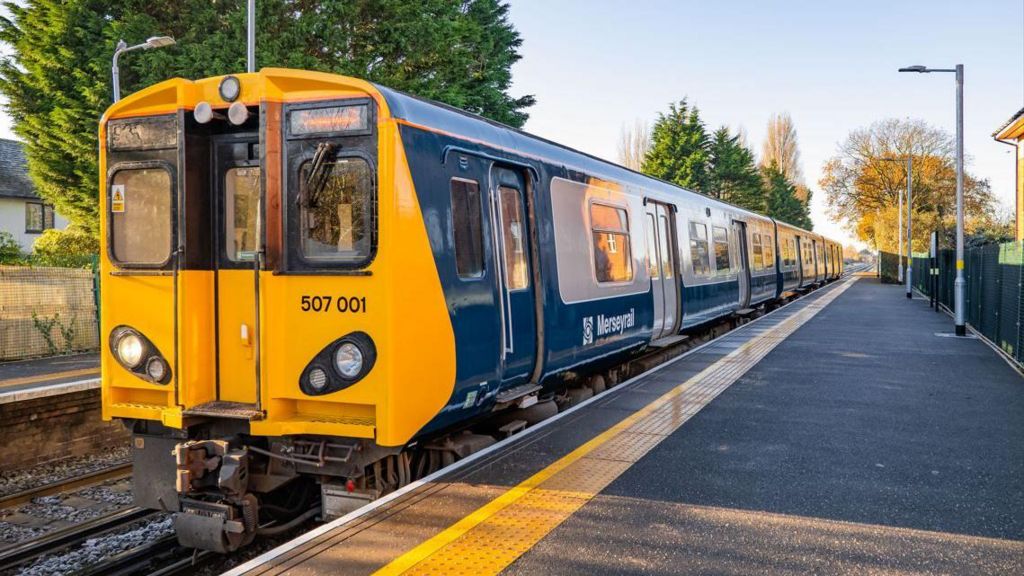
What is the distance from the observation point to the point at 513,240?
656 centimetres

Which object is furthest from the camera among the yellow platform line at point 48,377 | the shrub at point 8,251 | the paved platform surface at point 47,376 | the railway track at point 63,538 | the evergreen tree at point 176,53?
the evergreen tree at point 176,53

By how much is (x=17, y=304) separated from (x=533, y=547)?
528 inches

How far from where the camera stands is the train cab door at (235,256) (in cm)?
522

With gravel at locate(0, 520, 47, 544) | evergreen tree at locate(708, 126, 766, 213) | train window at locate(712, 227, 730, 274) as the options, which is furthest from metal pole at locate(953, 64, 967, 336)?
evergreen tree at locate(708, 126, 766, 213)

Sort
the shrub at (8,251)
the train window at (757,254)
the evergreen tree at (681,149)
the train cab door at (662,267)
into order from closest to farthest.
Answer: the train cab door at (662,267) < the shrub at (8,251) < the train window at (757,254) < the evergreen tree at (681,149)

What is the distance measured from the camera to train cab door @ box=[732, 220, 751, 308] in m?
17.0

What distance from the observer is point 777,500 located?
5188 millimetres

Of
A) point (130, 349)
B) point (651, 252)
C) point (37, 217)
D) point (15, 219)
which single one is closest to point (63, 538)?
point (130, 349)

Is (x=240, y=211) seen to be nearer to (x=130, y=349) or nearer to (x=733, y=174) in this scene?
(x=130, y=349)

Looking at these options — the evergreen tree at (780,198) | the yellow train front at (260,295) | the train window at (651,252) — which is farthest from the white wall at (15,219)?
the evergreen tree at (780,198)

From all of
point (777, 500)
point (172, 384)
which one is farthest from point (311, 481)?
point (777, 500)

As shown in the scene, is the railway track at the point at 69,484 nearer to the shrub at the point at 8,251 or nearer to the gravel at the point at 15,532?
the gravel at the point at 15,532

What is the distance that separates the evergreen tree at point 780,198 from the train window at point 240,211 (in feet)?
243

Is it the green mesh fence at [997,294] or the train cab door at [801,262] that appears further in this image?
the train cab door at [801,262]
